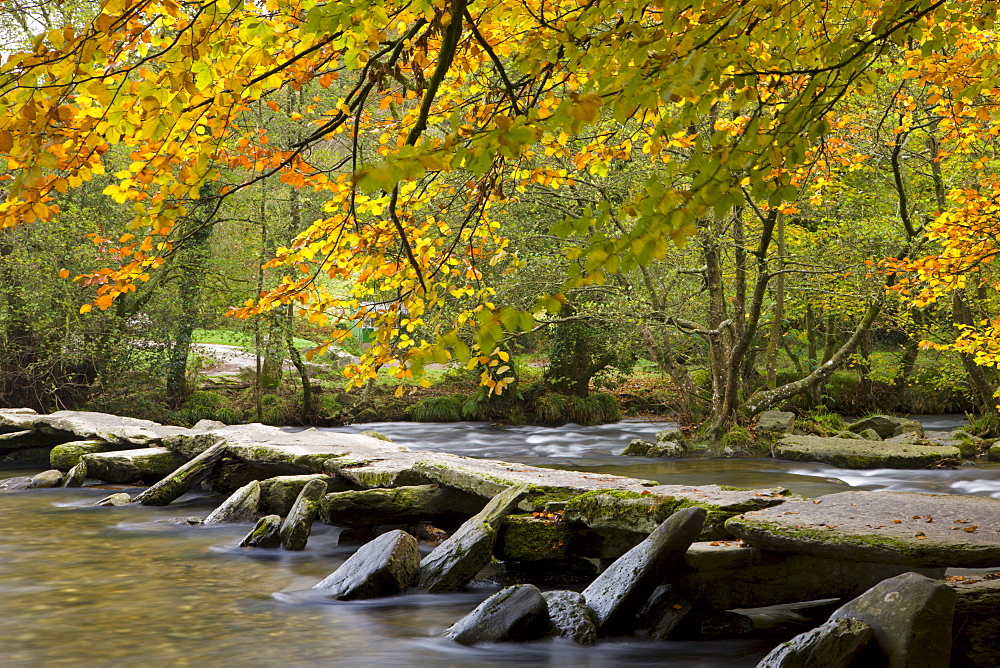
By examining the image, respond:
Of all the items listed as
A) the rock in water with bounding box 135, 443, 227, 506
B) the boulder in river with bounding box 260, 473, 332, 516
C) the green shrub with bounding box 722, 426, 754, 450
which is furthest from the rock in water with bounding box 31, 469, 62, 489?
the green shrub with bounding box 722, 426, 754, 450

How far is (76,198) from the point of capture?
18.8 metres

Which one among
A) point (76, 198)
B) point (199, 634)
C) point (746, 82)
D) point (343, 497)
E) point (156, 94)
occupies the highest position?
point (76, 198)

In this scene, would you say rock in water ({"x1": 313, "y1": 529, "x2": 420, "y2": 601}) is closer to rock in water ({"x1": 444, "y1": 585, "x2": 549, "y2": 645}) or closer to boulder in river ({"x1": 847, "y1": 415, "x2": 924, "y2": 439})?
rock in water ({"x1": 444, "y1": 585, "x2": 549, "y2": 645})

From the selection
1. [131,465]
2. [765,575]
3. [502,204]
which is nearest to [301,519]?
[502,204]

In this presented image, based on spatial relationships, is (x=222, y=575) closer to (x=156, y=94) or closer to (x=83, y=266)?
(x=156, y=94)

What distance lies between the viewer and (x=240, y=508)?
1016 centimetres

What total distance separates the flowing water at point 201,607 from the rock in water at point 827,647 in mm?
947

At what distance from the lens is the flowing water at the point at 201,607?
5.60 metres

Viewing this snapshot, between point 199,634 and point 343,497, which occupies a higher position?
point 343,497

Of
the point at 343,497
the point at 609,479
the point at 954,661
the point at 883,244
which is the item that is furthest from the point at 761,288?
the point at 954,661

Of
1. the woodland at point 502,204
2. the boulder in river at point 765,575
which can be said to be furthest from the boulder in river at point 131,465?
the boulder in river at point 765,575

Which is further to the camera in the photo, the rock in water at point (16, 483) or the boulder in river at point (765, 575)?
the rock in water at point (16, 483)

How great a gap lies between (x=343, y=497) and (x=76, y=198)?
13.9 m

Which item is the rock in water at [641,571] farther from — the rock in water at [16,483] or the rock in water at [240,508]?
the rock in water at [16,483]
